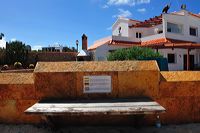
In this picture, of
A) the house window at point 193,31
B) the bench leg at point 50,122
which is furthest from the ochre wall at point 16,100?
the house window at point 193,31

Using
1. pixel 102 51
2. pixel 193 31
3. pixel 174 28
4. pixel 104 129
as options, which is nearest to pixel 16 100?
pixel 104 129

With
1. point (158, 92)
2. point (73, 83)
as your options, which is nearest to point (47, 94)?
point (73, 83)

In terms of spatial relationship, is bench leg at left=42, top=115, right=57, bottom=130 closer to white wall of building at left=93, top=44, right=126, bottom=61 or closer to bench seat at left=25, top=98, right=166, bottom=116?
bench seat at left=25, top=98, right=166, bottom=116

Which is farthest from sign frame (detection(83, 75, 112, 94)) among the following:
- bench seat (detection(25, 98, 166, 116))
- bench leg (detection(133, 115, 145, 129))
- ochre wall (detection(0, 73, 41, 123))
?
ochre wall (detection(0, 73, 41, 123))

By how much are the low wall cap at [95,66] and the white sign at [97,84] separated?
158 mm

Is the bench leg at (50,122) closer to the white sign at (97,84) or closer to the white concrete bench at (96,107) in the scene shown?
the white concrete bench at (96,107)

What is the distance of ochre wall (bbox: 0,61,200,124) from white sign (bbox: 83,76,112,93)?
3.2 inches

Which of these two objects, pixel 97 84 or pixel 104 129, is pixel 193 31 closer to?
pixel 97 84

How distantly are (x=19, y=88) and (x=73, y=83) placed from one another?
1.15m

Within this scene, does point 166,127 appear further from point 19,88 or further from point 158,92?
point 19,88

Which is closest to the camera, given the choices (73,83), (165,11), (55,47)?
(73,83)

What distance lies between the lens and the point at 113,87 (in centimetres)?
503

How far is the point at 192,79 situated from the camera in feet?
17.2

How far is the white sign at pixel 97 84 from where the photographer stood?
4963mm
